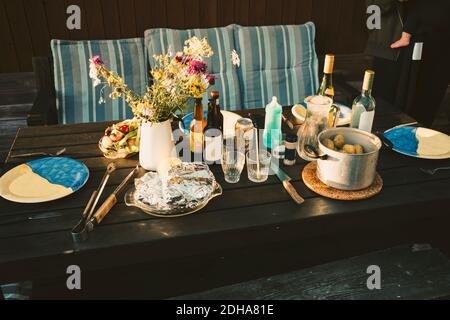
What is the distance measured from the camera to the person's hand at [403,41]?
3381mm

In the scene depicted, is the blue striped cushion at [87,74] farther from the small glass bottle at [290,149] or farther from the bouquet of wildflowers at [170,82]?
the small glass bottle at [290,149]

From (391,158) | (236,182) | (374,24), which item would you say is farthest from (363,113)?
(374,24)

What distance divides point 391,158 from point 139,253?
118 centimetres

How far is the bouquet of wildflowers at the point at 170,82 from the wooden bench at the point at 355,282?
29.9 inches

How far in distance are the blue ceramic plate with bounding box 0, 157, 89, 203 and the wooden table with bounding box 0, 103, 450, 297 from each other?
29mm

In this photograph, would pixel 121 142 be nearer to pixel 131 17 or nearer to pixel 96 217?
pixel 96 217

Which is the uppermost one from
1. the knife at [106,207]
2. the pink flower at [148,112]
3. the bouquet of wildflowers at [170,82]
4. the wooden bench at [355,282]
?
the bouquet of wildflowers at [170,82]

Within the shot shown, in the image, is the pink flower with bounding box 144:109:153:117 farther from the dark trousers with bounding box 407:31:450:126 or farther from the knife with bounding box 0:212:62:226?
the dark trousers with bounding box 407:31:450:126

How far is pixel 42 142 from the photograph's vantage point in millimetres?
2076

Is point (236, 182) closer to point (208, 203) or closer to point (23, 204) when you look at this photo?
point (208, 203)

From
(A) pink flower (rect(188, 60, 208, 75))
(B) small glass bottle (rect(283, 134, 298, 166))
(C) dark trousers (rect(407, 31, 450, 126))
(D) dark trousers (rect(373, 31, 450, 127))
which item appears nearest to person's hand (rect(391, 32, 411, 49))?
(D) dark trousers (rect(373, 31, 450, 127))

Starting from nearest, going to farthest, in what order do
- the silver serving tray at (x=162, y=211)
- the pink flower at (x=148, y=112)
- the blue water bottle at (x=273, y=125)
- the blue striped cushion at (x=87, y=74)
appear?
the silver serving tray at (x=162, y=211), the pink flower at (x=148, y=112), the blue water bottle at (x=273, y=125), the blue striped cushion at (x=87, y=74)

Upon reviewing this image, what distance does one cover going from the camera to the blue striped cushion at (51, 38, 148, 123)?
2889 mm

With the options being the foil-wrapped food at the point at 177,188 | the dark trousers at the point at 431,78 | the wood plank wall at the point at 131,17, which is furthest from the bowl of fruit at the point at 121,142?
the dark trousers at the point at 431,78
